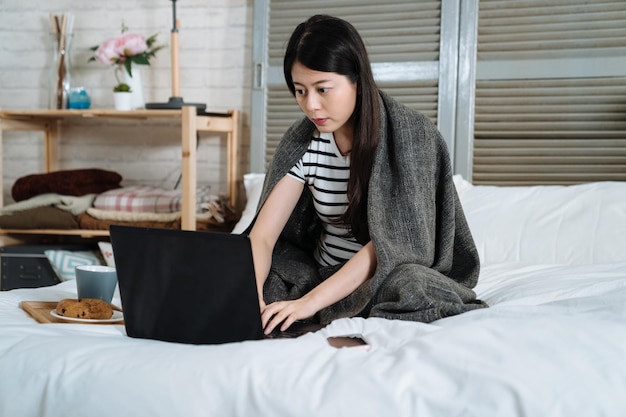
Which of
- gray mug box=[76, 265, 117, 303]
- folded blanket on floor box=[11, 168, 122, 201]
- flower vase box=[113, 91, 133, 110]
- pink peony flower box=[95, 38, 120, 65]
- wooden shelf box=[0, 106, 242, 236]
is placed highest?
pink peony flower box=[95, 38, 120, 65]

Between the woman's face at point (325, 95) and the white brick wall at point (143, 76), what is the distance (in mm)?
1647

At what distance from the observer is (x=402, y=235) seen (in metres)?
1.50

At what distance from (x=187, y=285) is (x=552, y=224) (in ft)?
4.32

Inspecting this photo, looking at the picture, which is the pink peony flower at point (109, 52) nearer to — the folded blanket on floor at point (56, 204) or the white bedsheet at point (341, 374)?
the folded blanket on floor at point (56, 204)

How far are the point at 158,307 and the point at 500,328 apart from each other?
52 centimetres

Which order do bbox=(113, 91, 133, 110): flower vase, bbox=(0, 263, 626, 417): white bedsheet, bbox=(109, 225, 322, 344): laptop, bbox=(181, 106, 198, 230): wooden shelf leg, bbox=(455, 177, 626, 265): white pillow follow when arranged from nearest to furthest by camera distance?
bbox=(0, 263, 626, 417): white bedsheet, bbox=(109, 225, 322, 344): laptop, bbox=(455, 177, 626, 265): white pillow, bbox=(181, 106, 198, 230): wooden shelf leg, bbox=(113, 91, 133, 110): flower vase

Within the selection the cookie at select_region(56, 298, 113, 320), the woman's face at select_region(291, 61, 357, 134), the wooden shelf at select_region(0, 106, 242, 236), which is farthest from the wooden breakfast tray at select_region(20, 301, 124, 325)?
the wooden shelf at select_region(0, 106, 242, 236)

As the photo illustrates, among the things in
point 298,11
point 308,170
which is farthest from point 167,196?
point 308,170

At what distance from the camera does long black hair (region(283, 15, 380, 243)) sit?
1473 millimetres

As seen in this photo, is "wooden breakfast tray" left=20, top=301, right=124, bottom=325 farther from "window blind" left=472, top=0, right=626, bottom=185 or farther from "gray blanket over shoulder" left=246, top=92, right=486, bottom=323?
"window blind" left=472, top=0, right=626, bottom=185

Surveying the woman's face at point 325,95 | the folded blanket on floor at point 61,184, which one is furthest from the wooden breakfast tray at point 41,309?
the folded blanket on floor at point 61,184

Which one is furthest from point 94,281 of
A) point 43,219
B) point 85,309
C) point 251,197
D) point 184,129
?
point 43,219

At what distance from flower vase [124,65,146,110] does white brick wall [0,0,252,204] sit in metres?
0.19

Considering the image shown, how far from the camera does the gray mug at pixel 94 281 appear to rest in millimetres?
1403
